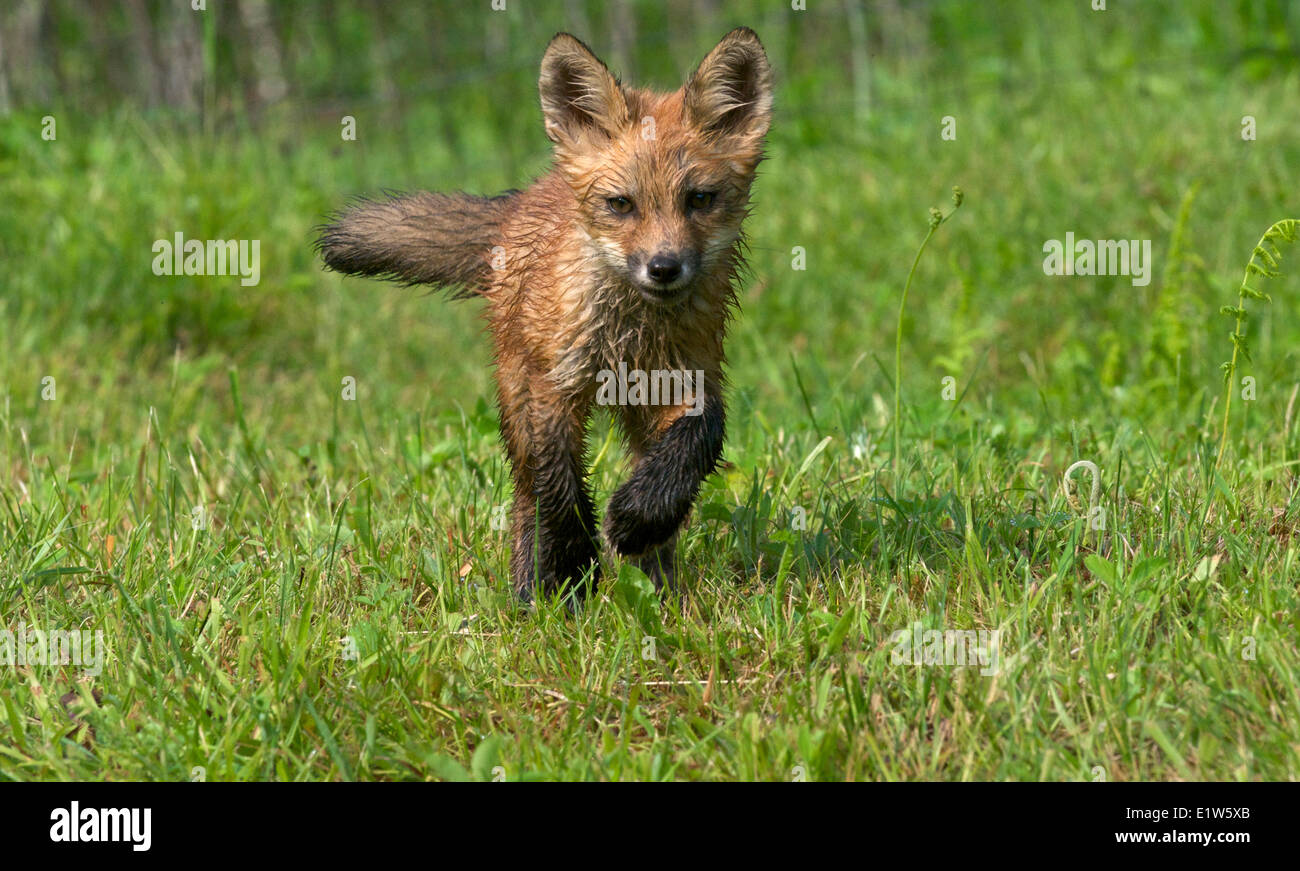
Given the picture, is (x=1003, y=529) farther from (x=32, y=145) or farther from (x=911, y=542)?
(x=32, y=145)

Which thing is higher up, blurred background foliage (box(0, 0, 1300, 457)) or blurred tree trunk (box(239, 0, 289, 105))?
blurred tree trunk (box(239, 0, 289, 105))

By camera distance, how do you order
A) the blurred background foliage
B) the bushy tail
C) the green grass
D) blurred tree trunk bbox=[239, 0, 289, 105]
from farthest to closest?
blurred tree trunk bbox=[239, 0, 289, 105], the blurred background foliage, the bushy tail, the green grass

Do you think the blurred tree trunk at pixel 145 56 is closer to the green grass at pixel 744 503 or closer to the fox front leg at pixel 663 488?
the green grass at pixel 744 503

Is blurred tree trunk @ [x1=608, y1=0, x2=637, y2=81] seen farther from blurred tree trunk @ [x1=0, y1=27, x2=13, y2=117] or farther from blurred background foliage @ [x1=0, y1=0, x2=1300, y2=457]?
blurred tree trunk @ [x1=0, y1=27, x2=13, y2=117]

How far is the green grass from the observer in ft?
11.1

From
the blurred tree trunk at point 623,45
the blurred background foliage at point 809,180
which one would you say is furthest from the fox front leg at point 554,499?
the blurred tree trunk at point 623,45

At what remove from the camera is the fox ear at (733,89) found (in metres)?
4.39

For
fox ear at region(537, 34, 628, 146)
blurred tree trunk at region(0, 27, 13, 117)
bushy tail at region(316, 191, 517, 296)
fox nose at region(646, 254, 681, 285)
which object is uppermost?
blurred tree trunk at region(0, 27, 13, 117)

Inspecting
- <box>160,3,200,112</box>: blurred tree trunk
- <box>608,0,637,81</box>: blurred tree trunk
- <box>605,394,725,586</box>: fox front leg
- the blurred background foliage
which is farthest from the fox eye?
<box>160,3,200,112</box>: blurred tree trunk

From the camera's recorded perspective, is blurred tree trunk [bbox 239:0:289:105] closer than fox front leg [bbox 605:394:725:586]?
No

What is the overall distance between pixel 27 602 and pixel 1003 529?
302 cm

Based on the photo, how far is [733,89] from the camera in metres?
→ 4.52

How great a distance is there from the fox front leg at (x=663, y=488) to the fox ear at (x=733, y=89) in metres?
1.00

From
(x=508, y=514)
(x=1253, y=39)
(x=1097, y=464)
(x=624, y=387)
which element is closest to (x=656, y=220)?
(x=624, y=387)
